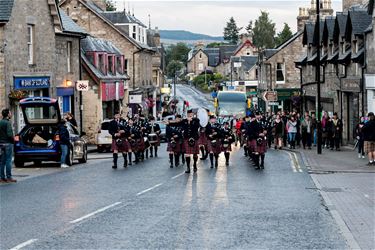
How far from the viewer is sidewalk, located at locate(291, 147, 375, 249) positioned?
12875 mm

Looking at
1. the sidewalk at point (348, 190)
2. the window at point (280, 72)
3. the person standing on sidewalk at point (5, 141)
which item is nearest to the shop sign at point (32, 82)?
the sidewalk at point (348, 190)

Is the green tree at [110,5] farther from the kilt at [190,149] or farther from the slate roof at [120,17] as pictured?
the kilt at [190,149]

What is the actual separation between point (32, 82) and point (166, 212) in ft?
76.6

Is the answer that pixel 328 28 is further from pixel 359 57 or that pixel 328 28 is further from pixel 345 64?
pixel 359 57

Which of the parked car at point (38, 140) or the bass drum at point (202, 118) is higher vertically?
the bass drum at point (202, 118)

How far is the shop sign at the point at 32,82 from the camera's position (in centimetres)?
3512

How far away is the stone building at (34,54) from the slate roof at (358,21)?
1490 cm

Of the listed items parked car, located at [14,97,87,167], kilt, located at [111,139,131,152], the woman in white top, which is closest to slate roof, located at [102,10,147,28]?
the woman in white top

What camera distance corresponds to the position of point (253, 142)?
2641 cm

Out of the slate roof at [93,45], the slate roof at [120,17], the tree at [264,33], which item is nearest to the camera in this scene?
the slate roof at [93,45]

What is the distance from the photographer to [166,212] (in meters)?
14.8

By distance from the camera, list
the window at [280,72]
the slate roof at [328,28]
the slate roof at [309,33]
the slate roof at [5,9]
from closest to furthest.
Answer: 1. the slate roof at [5,9]
2. the slate roof at [328,28]
3. the slate roof at [309,33]
4. the window at [280,72]

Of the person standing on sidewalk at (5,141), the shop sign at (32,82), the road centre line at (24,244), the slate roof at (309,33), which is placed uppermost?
the slate roof at (309,33)

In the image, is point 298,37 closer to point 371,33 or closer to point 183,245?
point 371,33
